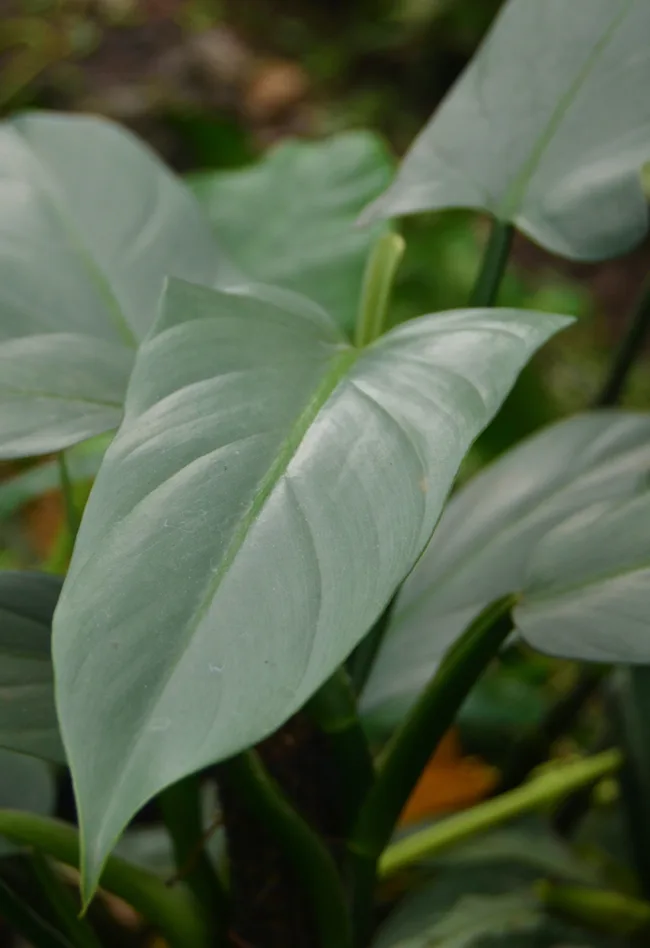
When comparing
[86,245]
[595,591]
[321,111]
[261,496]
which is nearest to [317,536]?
[261,496]

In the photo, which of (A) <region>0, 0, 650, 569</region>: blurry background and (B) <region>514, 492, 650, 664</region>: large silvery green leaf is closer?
(B) <region>514, 492, 650, 664</region>: large silvery green leaf

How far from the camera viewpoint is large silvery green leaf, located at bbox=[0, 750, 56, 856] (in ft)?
1.57

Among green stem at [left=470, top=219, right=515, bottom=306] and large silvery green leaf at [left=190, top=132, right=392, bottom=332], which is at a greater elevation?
green stem at [left=470, top=219, right=515, bottom=306]

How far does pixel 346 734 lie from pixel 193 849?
12 cm

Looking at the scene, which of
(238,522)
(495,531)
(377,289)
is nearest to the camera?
(238,522)

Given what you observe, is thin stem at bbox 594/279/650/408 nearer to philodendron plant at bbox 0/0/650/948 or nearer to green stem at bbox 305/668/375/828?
philodendron plant at bbox 0/0/650/948

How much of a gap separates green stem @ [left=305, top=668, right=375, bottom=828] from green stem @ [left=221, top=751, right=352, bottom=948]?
3cm

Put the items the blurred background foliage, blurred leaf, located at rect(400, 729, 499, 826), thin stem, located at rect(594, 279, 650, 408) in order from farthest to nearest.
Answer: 1. the blurred background foliage
2. blurred leaf, located at rect(400, 729, 499, 826)
3. thin stem, located at rect(594, 279, 650, 408)

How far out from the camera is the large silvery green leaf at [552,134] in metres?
0.49

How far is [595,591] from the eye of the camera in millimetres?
411

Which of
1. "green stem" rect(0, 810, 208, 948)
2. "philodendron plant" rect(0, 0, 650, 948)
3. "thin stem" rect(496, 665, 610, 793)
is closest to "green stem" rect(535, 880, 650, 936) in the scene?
"philodendron plant" rect(0, 0, 650, 948)

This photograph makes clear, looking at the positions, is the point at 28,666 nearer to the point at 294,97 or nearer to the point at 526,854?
the point at 526,854

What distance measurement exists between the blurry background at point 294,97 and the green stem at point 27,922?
356mm

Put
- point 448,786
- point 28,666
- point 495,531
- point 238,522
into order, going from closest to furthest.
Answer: point 238,522
point 28,666
point 495,531
point 448,786
